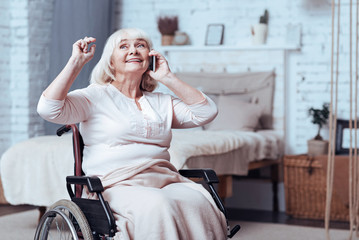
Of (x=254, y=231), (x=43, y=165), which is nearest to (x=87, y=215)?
(x=43, y=165)

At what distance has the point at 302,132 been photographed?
5668 mm

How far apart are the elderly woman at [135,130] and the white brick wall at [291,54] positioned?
127 inches

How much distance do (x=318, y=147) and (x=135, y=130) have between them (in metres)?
3.20

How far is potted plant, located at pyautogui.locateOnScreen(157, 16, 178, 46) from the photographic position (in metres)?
6.05

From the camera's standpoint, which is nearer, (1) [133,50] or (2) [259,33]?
(1) [133,50]

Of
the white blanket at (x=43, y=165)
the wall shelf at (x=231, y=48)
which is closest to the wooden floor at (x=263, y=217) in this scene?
the white blanket at (x=43, y=165)

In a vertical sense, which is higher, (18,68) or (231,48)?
(231,48)

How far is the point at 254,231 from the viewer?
4.39 m

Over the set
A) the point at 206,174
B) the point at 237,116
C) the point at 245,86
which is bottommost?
the point at 206,174

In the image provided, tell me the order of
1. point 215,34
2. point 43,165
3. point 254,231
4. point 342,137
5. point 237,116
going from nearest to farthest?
1. point 43,165
2. point 254,231
3. point 237,116
4. point 342,137
5. point 215,34

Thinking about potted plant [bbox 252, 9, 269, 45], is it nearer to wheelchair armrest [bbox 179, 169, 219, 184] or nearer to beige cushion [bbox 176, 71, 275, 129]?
beige cushion [bbox 176, 71, 275, 129]

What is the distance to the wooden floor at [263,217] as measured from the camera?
4809 millimetres

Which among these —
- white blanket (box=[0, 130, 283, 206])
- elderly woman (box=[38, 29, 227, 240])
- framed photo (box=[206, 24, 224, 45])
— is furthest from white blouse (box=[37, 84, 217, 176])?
framed photo (box=[206, 24, 224, 45])

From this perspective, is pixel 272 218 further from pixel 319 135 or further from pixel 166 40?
pixel 166 40
